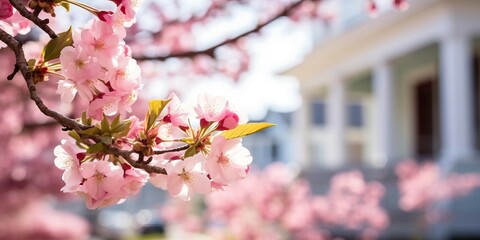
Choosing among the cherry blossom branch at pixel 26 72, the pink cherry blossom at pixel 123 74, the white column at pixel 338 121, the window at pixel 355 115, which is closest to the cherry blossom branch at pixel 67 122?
the cherry blossom branch at pixel 26 72

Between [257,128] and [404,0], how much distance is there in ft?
6.14

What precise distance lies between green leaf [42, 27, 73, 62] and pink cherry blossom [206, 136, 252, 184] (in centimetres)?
34

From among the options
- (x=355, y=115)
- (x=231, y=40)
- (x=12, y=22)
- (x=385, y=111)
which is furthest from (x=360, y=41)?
(x=355, y=115)

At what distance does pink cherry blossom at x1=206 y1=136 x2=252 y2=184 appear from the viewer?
4.67 ft

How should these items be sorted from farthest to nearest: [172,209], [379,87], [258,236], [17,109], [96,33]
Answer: [379,87] < [172,209] < [258,236] < [17,109] < [96,33]

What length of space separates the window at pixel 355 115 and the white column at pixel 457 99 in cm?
2343

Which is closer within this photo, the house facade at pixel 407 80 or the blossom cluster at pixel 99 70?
the blossom cluster at pixel 99 70

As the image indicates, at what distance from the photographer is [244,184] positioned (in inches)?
392

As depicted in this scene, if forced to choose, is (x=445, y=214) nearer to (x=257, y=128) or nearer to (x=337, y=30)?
(x=337, y=30)

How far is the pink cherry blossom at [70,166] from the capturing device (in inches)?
57.4

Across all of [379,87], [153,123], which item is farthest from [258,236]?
[379,87]

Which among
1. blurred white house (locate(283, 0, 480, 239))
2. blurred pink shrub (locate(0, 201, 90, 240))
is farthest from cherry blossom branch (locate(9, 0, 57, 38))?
blurred white house (locate(283, 0, 480, 239))

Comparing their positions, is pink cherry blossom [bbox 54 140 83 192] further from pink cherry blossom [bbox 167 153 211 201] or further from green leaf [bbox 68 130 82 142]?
pink cherry blossom [bbox 167 153 211 201]

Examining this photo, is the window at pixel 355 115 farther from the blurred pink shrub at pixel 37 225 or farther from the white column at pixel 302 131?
the blurred pink shrub at pixel 37 225
